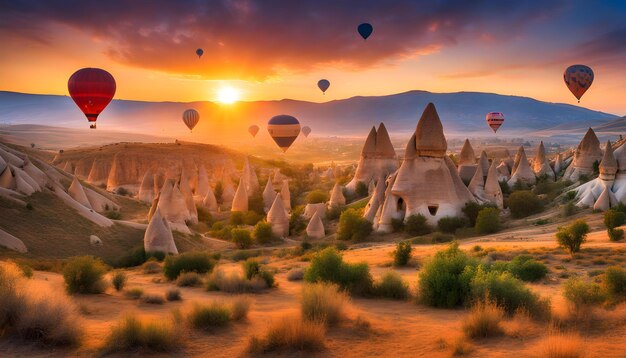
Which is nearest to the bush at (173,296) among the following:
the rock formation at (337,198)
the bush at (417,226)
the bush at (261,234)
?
the bush at (417,226)

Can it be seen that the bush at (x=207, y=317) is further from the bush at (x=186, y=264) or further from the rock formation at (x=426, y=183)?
the rock formation at (x=426, y=183)

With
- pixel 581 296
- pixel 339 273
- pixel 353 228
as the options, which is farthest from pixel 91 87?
pixel 581 296

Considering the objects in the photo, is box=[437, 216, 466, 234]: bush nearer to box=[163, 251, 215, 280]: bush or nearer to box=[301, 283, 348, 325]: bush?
box=[163, 251, 215, 280]: bush

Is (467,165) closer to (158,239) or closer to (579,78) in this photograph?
(579,78)

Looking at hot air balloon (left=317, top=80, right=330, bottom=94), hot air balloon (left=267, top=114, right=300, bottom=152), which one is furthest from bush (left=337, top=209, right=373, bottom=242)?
hot air balloon (left=317, top=80, right=330, bottom=94)

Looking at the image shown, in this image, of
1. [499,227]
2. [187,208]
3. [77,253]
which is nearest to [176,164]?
[187,208]
